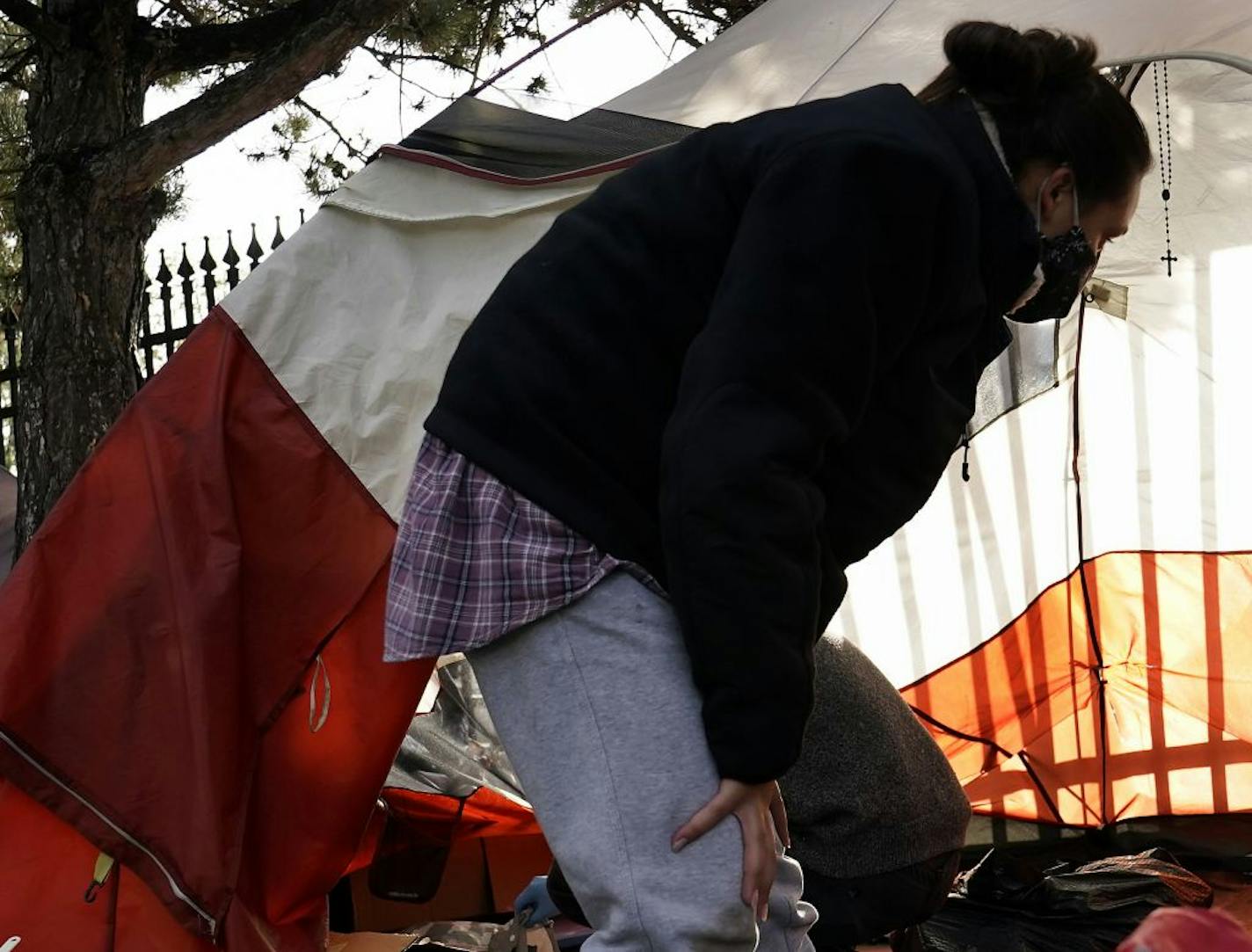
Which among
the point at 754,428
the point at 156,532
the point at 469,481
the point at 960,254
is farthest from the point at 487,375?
the point at 156,532

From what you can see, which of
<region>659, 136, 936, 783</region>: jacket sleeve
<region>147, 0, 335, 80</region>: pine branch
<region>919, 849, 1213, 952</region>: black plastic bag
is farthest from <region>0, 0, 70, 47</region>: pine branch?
<region>659, 136, 936, 783</region>: jacket sleeve

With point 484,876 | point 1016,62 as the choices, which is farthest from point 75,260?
point 1016,62

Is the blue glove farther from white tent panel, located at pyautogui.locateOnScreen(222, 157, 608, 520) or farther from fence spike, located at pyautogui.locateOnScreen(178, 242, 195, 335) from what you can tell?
fence spike, located at pyautogui.locateOnScreen(178, 242, 195, 335)

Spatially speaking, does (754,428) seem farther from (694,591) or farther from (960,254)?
(960,254)

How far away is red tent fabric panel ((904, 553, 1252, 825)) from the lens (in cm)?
354

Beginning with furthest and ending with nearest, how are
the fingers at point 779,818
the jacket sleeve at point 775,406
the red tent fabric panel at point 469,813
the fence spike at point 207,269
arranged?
the fence spike at point 207,269 → the red tent fabric panel at point 469,813 → the fingers at point 779,818 → the jacket sleeve at point 775,406

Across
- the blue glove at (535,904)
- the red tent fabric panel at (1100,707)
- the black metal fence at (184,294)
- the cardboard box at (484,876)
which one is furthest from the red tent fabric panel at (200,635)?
the black metal fence at (184,294)

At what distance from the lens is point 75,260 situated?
412 centimetres

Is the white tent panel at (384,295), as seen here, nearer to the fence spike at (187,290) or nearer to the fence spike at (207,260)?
the fence spike at (207,260)

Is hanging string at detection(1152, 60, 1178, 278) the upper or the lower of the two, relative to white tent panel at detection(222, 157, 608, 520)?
upper

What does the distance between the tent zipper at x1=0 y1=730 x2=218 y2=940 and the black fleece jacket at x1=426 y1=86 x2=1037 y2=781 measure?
1195mm

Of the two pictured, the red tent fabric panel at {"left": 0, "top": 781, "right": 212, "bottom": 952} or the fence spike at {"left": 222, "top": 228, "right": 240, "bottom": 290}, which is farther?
the fence spike at {"left": 222, "top": 228, "right": 240, "bottom": 290}

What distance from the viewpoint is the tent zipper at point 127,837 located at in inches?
87.6

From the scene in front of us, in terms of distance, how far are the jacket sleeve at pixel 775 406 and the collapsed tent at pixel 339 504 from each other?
1.23 m
